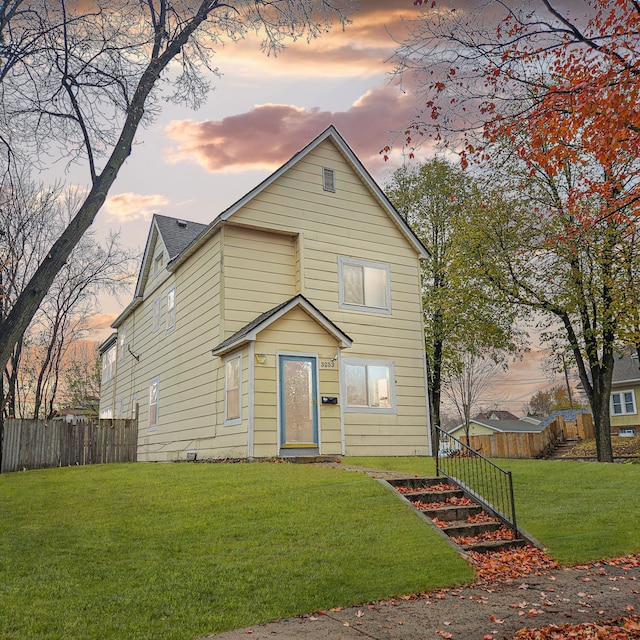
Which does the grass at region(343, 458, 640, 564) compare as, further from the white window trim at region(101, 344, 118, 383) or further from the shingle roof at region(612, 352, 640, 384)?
the shingle roof at region(612, 352, 640, 384)

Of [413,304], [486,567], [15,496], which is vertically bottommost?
[486,567]

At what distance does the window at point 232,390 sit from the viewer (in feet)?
50.5

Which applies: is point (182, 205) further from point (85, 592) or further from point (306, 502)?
point (85, 592)

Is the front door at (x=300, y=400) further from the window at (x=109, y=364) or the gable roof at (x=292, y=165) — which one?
the window at (x=109, y=364)

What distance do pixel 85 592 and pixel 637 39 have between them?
11064mm

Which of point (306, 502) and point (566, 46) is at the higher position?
point (566, 46)

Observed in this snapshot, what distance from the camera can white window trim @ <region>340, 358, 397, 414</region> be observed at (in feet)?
56.5

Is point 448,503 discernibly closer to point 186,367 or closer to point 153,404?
point 186,367

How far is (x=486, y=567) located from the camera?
8.19 metres

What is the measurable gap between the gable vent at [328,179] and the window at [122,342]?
13471 millimetres

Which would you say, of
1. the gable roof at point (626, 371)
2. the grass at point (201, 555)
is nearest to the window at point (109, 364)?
the grass at point (201, 555)

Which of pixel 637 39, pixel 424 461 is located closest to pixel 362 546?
pixel 424 461

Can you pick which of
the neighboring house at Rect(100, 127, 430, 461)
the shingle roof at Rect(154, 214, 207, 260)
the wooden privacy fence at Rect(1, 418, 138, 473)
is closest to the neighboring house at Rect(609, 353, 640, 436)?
the neighboring house at Rect(100, 127, 430, 461)

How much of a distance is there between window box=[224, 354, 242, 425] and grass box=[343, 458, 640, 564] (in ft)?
9.89
